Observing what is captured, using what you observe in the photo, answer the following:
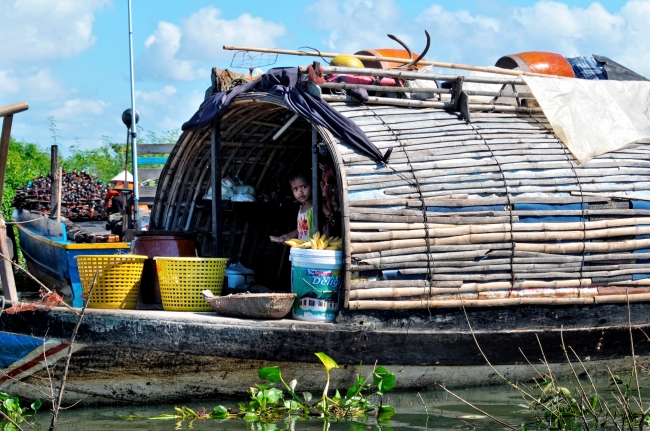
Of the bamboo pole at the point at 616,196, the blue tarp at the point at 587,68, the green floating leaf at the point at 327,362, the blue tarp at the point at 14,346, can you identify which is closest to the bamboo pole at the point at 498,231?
the bamboo pole at the point at 616,196

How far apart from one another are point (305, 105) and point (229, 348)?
185 centimetres

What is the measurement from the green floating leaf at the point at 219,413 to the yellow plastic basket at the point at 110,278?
1310mm

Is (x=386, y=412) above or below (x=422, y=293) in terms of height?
below

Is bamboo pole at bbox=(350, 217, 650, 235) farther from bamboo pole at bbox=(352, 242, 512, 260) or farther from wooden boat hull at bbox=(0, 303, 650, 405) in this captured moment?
wooden boat hull at bbox=(0, 303, 650, 405)

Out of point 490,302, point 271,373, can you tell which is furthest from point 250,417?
point 490,302

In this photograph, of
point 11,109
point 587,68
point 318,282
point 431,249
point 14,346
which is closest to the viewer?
point 11,109

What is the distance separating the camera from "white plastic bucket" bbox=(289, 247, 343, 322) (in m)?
5.98

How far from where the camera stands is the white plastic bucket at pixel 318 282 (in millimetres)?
5984

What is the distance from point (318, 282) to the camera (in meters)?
A: 6.03

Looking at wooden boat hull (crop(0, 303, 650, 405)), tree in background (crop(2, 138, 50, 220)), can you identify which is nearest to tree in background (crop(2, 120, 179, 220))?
tree in background (crop(2, 138, 50, 220))

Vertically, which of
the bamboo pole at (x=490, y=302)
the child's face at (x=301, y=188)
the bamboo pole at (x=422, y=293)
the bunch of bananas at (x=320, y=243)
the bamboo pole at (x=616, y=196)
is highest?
the child's face at (x=301, y=188)

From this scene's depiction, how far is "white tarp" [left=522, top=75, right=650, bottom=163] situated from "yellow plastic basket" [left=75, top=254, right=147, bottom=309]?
353cm

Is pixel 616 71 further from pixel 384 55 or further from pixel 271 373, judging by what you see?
pixel 271 373

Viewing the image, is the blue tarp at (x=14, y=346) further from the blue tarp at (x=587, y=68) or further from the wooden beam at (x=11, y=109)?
the blue tarp at (x=587, y=68)
